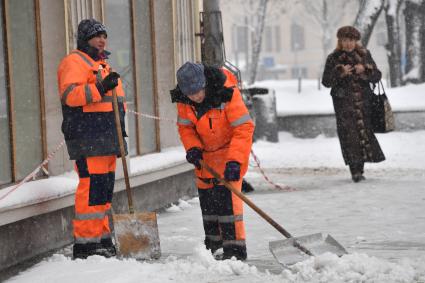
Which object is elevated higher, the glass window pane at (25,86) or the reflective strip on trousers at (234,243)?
the glass window pane at (25,86)

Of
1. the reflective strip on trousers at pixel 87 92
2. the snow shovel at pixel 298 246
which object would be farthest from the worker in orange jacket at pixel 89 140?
the snow shovel at pixel 298 246

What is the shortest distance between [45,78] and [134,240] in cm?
196

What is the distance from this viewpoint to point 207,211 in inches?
293

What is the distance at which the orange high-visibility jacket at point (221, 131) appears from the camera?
7.00 metres

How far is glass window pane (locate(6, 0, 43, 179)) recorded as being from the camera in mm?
8430

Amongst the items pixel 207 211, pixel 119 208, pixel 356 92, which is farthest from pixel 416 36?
pixel 207 211

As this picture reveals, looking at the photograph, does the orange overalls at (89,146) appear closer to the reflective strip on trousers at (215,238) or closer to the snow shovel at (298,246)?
the reflective strip on trousers at (215,238)

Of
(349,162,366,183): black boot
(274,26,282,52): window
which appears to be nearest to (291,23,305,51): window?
(274,26,282,52): window

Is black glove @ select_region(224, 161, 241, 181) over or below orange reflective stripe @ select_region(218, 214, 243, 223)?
over

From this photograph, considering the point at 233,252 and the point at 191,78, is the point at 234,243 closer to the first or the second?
the point at 233,252

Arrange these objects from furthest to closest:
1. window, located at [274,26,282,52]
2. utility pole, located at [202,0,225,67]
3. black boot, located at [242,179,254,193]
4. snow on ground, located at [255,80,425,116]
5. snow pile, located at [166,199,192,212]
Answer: window, located at [274,26,282,52] → snow on ground, located at [255,80,425,116] → black boot, located at [242,179,254,193] → utility pole, located at [202,0,225,67] → snow pile, located at [166,199,192,212]

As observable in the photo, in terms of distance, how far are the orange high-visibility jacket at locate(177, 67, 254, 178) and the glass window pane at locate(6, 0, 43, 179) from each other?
187 centimetres

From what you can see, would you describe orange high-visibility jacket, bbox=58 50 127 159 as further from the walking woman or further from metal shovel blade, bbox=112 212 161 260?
the walking woman

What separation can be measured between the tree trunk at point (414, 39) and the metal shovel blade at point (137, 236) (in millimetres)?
15589
